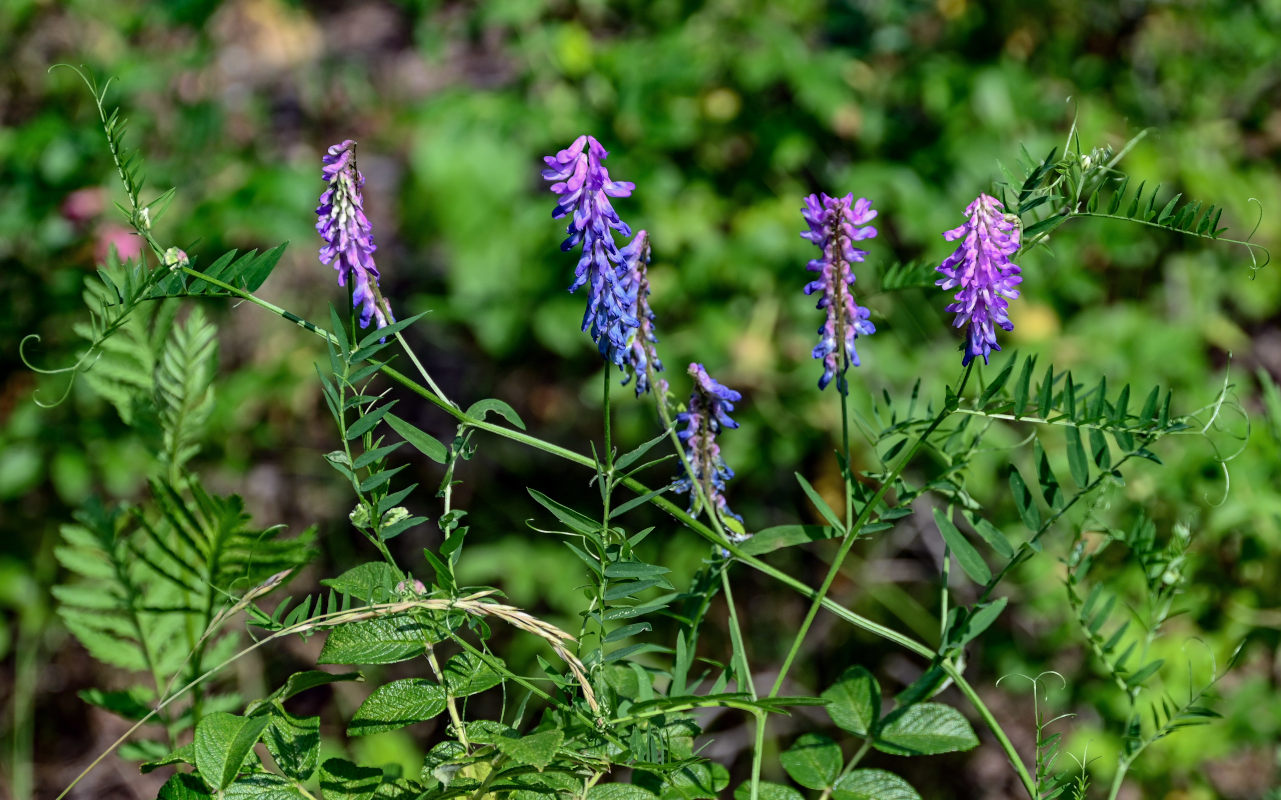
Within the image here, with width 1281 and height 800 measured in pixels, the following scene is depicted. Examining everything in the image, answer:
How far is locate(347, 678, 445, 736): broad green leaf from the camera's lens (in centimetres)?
80

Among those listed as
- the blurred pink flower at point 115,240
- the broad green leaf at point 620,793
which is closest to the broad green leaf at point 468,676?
the broad green leaf at point 620,793

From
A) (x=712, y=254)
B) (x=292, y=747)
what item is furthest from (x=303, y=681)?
(x=712, y=254)

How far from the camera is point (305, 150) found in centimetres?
405

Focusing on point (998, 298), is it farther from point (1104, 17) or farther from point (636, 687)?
point (1104, 17)

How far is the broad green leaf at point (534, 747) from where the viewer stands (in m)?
0.67

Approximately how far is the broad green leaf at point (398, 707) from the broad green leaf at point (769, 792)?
0.25 m

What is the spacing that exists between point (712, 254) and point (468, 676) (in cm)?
228

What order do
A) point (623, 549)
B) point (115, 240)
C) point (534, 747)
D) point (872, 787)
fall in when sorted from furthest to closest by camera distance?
point (115, 240) < point (872, 787) < point (623, 549) < point (534, 747)

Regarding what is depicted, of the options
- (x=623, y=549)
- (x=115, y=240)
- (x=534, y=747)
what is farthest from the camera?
(x=115, y=240)

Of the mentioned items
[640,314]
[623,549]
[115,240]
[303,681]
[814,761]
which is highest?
[640,314]

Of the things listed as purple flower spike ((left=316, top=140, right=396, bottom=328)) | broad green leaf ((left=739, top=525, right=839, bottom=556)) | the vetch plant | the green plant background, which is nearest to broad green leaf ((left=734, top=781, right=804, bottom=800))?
the vetch plant

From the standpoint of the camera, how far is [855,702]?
38.2 inches

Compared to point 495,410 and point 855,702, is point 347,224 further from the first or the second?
point 855,702

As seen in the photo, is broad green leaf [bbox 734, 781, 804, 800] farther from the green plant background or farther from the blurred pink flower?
the blurred pink flower
